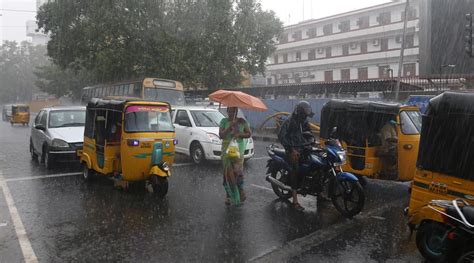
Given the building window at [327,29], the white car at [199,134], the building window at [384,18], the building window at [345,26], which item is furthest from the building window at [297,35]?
the white car at [199,134]

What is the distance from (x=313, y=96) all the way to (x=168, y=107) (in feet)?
59.2

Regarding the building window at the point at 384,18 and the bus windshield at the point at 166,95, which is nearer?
the bus windshield at the point at 166,95

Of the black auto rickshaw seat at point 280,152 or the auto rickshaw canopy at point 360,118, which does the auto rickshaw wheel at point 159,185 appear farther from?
the auto rickshaw canopy at point 360,118

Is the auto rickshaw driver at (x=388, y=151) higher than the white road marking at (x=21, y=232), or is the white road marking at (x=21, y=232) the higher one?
the auto rickshaw driver at (x=388, y=151)

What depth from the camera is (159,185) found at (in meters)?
8.19

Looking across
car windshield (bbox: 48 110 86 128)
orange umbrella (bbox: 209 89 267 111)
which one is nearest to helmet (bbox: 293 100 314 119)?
orange umbrella (bbox: 209 89 267 111)

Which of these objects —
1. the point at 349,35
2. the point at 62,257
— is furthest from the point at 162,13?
the point at 349,35

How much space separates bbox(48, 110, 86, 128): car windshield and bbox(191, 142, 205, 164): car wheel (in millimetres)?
3182

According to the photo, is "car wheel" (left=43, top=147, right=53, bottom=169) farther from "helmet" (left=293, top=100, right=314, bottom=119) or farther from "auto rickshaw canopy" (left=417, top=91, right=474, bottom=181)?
"auto rickshaw canopy" (left=417, top=91, right=474, bottom=181)

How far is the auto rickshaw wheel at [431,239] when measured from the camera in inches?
190

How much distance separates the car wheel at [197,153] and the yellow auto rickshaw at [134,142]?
11.0ft

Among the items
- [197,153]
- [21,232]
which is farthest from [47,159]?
[21,232]

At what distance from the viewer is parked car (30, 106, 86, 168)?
11133 millimetres

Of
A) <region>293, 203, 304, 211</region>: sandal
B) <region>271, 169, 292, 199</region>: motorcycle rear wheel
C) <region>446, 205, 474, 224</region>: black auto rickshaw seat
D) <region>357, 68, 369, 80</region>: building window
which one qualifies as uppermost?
<region>357, 68, 369, 80</region>: building window
